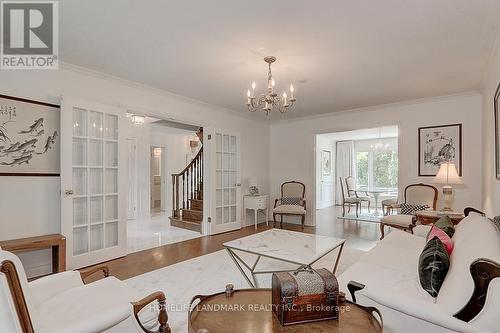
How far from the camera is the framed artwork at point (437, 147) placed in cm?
446

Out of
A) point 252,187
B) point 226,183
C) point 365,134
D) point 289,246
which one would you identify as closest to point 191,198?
point 226,183

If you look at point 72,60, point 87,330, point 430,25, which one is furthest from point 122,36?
point 430,25

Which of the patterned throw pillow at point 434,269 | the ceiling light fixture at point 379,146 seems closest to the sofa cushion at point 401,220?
the patterned throw pillow at point 434,269

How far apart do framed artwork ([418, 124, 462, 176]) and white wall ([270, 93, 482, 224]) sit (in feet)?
0.25

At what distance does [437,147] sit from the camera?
461 cm

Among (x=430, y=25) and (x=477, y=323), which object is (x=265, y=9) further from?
(x=477, y=323)

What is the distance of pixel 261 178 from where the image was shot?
6574mm

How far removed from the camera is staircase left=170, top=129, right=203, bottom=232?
5836 millimetres

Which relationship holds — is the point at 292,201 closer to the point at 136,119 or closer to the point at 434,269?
the point at 136,119

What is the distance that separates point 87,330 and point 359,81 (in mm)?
3974

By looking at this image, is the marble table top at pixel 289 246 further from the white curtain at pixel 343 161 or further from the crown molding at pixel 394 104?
the white curtain at pixel 343 161

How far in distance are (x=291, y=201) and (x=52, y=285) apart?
4922 mm

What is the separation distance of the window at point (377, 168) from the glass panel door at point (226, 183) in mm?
6065

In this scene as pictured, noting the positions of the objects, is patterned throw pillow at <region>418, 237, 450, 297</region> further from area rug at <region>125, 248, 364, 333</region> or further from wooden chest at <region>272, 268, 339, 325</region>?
area rug at <region>125, 248, 364, 333</region>
